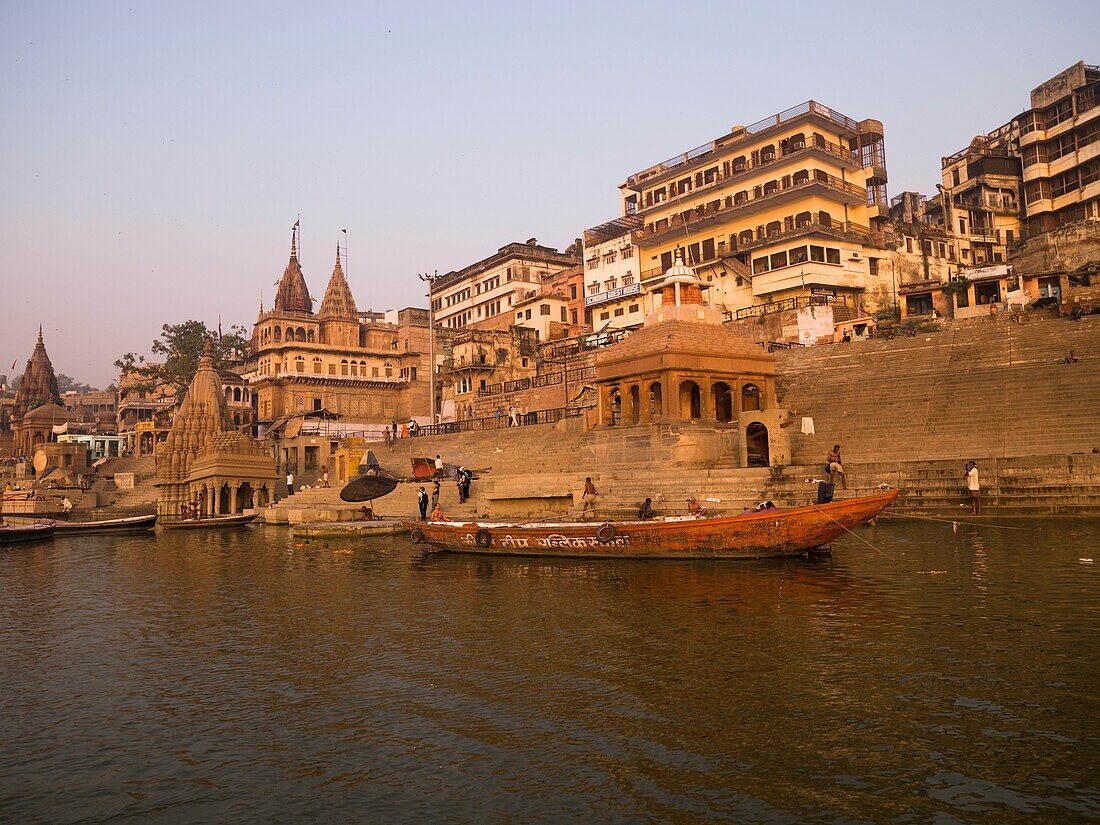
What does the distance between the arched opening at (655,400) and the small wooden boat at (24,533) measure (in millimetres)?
24329

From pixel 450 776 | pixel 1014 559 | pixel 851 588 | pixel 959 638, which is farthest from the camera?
pixel 1014 559

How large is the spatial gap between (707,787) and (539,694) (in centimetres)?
266

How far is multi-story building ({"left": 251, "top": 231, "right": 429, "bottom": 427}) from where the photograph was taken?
59.6 m

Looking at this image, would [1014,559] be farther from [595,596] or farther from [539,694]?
[539,694]

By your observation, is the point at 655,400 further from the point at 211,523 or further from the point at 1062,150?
the point at 1062,150

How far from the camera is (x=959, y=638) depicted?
952cm

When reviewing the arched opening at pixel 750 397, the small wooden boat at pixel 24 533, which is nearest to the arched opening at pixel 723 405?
the arched opening at pixel 750 397

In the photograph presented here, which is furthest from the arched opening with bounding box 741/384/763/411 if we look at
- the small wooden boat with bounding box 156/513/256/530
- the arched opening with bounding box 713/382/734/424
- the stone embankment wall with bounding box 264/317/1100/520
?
the small wooden boat with bounding box 156/513/256/530

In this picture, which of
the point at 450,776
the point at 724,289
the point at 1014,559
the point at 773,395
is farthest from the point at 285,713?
the point at 724,289

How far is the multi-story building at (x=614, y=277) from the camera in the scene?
5078cm

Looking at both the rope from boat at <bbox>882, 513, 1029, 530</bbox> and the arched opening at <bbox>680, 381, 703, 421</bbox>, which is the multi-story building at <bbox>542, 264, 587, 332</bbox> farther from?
the rope from boat at <bbox>882, 513, 1029, 530</bbox>

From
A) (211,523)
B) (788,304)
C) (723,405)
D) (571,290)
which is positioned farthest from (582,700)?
(571,290)

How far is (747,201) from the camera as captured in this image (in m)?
44.7

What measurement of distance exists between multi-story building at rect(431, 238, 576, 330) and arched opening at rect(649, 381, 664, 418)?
32.1m
